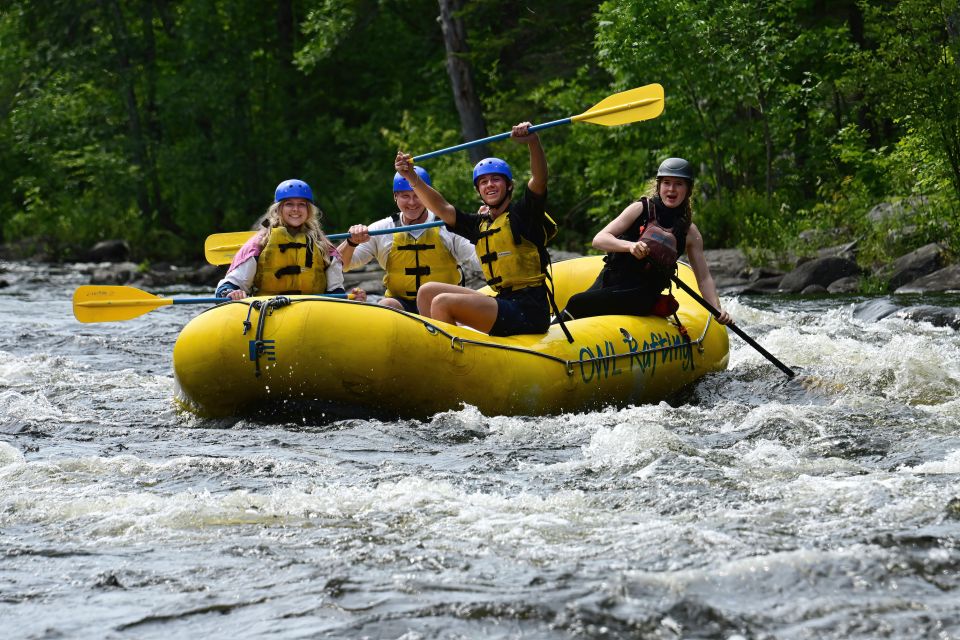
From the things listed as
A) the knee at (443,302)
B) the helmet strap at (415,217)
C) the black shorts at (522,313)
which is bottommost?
the black shorts at (522,313)

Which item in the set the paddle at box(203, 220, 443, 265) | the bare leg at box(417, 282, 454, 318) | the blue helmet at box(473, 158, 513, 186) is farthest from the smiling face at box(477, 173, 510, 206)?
the paddle at box(203, 220, 443, 265)

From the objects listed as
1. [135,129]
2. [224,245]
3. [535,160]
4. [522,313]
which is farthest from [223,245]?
[135,129]

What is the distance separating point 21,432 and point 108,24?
20833 mm

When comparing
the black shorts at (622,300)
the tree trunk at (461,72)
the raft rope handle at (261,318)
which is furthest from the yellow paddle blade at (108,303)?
the tree trunk at (461,72)

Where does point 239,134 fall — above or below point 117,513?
above

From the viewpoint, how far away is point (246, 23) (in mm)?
25766

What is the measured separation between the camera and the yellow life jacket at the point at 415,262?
7301 mm

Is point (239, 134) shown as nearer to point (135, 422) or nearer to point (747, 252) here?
point (747, 252)

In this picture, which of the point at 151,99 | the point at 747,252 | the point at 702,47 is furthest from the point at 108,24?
the point at 747,252

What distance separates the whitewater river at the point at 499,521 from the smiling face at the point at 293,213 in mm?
1233

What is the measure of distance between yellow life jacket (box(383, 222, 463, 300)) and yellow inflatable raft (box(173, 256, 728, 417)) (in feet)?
3.86

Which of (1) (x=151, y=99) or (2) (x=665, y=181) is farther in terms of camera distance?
(1) (x=151, y=99)

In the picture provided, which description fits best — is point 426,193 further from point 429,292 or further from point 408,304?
point 408,304

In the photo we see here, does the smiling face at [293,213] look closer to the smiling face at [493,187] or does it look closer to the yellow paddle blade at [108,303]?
the yellow paddle blade at [108,303]
